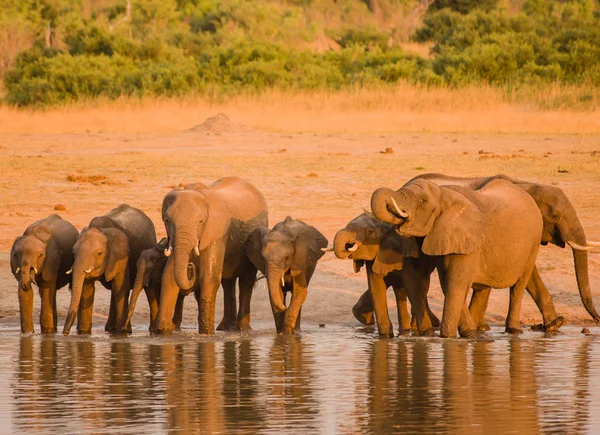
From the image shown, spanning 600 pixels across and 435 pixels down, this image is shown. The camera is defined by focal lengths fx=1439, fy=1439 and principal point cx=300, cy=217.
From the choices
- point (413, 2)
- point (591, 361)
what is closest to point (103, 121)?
point (591, 361)

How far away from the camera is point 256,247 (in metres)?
12.4

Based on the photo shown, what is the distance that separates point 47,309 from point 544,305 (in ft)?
14.1

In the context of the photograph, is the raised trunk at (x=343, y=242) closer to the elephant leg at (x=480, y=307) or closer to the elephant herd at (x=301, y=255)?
the elephant herd at (x=301, y=255)

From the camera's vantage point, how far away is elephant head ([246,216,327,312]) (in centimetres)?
1189

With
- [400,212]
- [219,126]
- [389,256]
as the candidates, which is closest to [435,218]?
[400,212]

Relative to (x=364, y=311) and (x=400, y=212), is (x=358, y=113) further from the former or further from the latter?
(x=400, y=212)

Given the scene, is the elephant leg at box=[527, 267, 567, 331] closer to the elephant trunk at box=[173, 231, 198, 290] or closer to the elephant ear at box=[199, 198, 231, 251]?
the elephant ear at box=[199, 198, 231, 251]

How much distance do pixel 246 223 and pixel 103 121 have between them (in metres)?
16.3

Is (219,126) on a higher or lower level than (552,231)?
higher

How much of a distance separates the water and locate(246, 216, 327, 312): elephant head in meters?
0.50

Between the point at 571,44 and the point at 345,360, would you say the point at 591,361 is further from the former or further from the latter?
the point at 571,44

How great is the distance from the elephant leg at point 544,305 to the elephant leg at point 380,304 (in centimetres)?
143

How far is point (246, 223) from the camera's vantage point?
1284 cm

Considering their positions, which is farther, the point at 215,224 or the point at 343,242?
the point at 215,224
